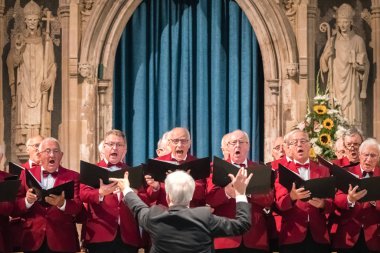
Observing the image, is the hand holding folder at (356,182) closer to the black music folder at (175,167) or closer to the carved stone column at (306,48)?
the black music folder at (175,167)

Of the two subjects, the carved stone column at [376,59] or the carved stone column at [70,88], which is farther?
the carved stone column at [376,59]

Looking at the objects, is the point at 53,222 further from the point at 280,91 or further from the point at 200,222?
the point at 280,91

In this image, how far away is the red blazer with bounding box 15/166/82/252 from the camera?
6645 millimetres

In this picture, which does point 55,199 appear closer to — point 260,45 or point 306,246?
point 306,246

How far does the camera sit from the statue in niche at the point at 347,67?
10805 millimetres

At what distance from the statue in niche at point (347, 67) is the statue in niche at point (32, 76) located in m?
3.11

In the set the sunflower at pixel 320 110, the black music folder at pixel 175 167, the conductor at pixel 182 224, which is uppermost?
the sunflower at pixel 320 110

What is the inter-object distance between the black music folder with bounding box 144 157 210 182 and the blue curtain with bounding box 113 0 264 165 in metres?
4.62

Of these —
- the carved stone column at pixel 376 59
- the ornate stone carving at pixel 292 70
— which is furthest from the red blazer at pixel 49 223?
the carved stone column at pixel 376 59

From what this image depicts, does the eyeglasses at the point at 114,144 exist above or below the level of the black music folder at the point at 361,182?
above

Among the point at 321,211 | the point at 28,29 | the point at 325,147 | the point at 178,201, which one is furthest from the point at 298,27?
the point at 178,201

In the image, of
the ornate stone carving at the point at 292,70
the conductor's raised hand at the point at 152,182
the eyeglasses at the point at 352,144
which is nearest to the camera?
the conductor's raised hand at the point at 152,182

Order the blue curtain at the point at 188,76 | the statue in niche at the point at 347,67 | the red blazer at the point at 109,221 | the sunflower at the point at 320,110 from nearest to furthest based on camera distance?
the red blazer at the point at 109,221
the sunflower at the point at 320,110
the statue in niche at the point at 347,67
the blue curtain at the point at 188,76

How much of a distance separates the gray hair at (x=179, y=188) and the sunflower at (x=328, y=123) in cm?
428
